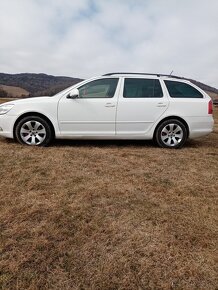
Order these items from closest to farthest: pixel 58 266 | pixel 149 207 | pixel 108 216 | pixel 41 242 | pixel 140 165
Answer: pixel 58 266 < pixel 41 242 < pixel 108 216 < pixel 149 207 < pixel 140 165

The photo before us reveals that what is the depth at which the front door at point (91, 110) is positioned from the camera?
5773mm

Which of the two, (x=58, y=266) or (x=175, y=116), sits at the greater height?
(x=175, y=116)

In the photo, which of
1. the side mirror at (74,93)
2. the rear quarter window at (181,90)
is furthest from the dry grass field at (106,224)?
the rear quarter window at (181,90)

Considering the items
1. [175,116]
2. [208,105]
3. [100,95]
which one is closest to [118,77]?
[100,95]

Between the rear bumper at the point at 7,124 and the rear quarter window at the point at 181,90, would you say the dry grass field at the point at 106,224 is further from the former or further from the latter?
the rear quarter window at the point at 181,90

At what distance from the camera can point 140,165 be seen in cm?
480

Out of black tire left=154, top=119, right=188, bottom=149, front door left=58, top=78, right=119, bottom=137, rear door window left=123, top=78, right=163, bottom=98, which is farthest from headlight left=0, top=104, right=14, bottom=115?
black tire left=154, top=119, right=188, bottom=149

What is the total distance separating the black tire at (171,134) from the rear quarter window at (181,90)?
24.1 inches

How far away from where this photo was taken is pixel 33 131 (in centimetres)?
579

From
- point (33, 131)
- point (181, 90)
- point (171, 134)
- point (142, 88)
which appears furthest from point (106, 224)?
point (181, 90)

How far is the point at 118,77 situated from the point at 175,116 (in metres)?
1.53

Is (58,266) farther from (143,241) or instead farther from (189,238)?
(189,238)

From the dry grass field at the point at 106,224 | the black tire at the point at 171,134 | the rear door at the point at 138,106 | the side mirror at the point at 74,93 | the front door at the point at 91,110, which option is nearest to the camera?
the dry grass field at the point at 106,224

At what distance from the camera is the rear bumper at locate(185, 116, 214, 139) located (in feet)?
20.2
